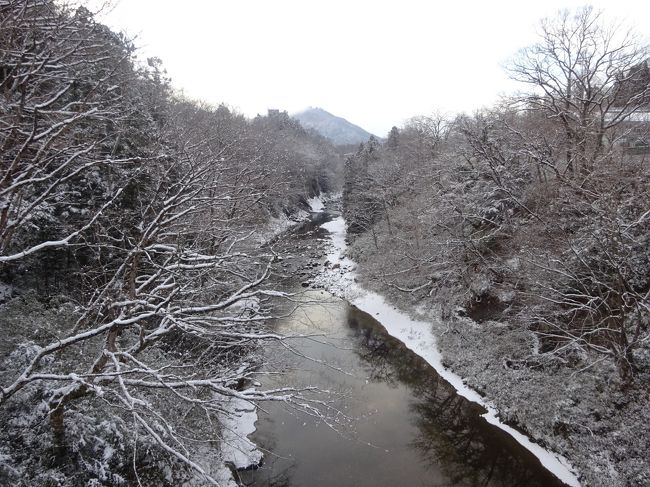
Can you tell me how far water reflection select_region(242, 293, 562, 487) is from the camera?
8656 mm

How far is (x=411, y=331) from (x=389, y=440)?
6433mm

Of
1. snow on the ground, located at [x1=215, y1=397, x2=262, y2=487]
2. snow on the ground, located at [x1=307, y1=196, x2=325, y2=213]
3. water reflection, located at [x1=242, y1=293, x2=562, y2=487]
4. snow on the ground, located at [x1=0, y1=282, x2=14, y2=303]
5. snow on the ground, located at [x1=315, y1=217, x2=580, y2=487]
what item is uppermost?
snow on the ground, located at [x1=307, y1=196, x2=325, y2=213]

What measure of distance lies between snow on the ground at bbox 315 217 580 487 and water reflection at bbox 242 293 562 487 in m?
0.24

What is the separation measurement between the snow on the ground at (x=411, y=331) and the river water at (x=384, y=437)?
21cm

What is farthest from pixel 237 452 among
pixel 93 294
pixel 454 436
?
pixel 93 294

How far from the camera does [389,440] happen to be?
988cm

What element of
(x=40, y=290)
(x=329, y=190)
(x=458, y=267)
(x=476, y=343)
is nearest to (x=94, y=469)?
(x=40, y=290)

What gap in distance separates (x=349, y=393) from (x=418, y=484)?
333 cm

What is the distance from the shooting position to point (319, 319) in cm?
1784

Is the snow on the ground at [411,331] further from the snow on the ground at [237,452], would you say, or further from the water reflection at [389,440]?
the snow on the ground at [237,452]

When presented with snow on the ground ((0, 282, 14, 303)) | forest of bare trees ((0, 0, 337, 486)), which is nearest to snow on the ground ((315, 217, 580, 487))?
forest of bare trees ((0, 0, 337, 486))

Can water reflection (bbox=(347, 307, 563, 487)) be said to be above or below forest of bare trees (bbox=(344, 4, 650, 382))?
below

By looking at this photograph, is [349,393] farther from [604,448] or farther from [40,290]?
[40,290]

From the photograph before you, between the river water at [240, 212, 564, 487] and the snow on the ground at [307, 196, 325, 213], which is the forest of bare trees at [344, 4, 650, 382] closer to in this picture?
the river water at [240, 212, 564, 487]
